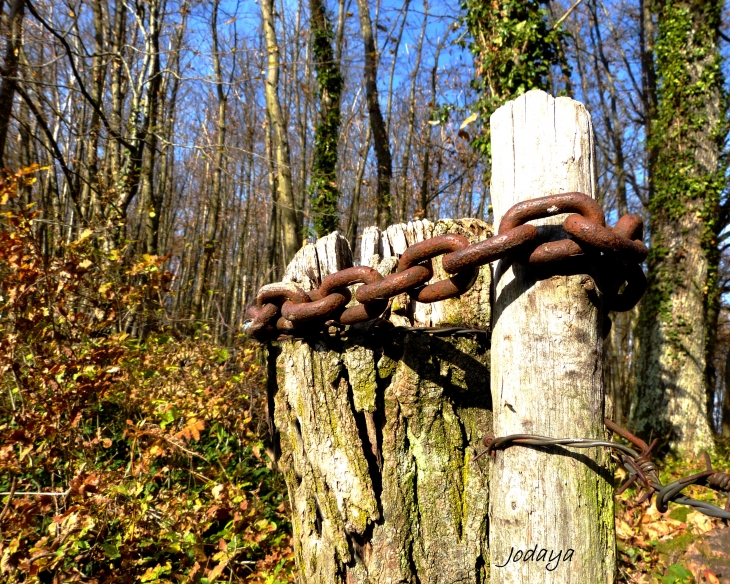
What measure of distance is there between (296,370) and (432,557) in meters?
0.79

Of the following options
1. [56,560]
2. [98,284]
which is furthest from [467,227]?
[98,284]

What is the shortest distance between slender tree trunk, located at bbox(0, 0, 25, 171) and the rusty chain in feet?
14.1

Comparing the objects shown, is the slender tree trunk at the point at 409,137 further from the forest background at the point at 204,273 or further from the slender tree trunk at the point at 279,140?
the slender tree trunk at the point at 279,140

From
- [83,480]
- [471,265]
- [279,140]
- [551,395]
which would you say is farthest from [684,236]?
[83,480]

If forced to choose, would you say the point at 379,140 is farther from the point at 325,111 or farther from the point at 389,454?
the point at 389,454

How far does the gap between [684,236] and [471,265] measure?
7990mm

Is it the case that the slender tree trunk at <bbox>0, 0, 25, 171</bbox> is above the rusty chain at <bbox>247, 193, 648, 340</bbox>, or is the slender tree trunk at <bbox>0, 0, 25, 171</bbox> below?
above

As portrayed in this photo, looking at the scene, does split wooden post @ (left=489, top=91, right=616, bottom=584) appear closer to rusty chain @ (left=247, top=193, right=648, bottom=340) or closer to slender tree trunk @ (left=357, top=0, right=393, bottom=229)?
rusty chain @ (left=247, top=193, right=648, bottom=340)

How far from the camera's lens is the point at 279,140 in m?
10.1

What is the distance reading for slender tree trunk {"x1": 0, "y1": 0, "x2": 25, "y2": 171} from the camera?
4.36 meters

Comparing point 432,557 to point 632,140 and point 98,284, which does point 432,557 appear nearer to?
point 98,284

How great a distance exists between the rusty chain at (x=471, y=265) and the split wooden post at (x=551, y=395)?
88mm

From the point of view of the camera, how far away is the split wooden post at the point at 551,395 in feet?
3.87

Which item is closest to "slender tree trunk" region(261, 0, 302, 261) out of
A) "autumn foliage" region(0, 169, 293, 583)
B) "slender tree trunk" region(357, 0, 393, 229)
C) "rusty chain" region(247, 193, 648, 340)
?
"slender tree trunk" region(357, 0, 393, 229)
